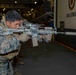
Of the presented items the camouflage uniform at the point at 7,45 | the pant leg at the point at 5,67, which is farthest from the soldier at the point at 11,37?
the pant leg at the point at 5,67

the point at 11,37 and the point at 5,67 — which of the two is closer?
the point at 11,37

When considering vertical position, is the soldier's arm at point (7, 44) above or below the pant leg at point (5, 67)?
above

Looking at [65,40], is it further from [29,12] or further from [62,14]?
[29,12]

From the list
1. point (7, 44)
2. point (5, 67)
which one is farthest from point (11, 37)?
point (5, 67)

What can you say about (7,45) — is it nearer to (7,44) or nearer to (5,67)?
(7,44)

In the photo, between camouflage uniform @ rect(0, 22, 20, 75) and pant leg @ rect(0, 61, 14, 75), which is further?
pant leg @ rect(0, 61, 14, 75)

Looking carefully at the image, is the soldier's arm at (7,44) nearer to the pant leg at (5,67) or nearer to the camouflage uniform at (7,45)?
the camouflage uniform at (7,45)

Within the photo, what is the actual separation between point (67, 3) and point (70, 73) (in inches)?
238

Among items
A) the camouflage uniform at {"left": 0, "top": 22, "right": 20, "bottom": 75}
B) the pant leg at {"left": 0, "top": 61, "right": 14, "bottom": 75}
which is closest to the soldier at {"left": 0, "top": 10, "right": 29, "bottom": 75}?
the camouflage uniform at {"left": 0, "top": 22, "right": 20, "bottom": 75}

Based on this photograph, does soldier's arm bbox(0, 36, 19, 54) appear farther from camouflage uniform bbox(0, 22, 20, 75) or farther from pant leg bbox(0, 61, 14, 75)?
pant leg bbox(0, 61, 14, 75)

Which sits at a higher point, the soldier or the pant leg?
the soldier

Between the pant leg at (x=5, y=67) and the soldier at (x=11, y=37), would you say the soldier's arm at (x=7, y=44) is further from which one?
the pant leg at (x=5, y=67)

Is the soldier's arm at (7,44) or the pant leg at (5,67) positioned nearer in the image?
the soldier's arm at (7,44)

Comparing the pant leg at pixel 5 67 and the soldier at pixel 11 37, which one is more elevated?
the soldier at pixel 11 37
